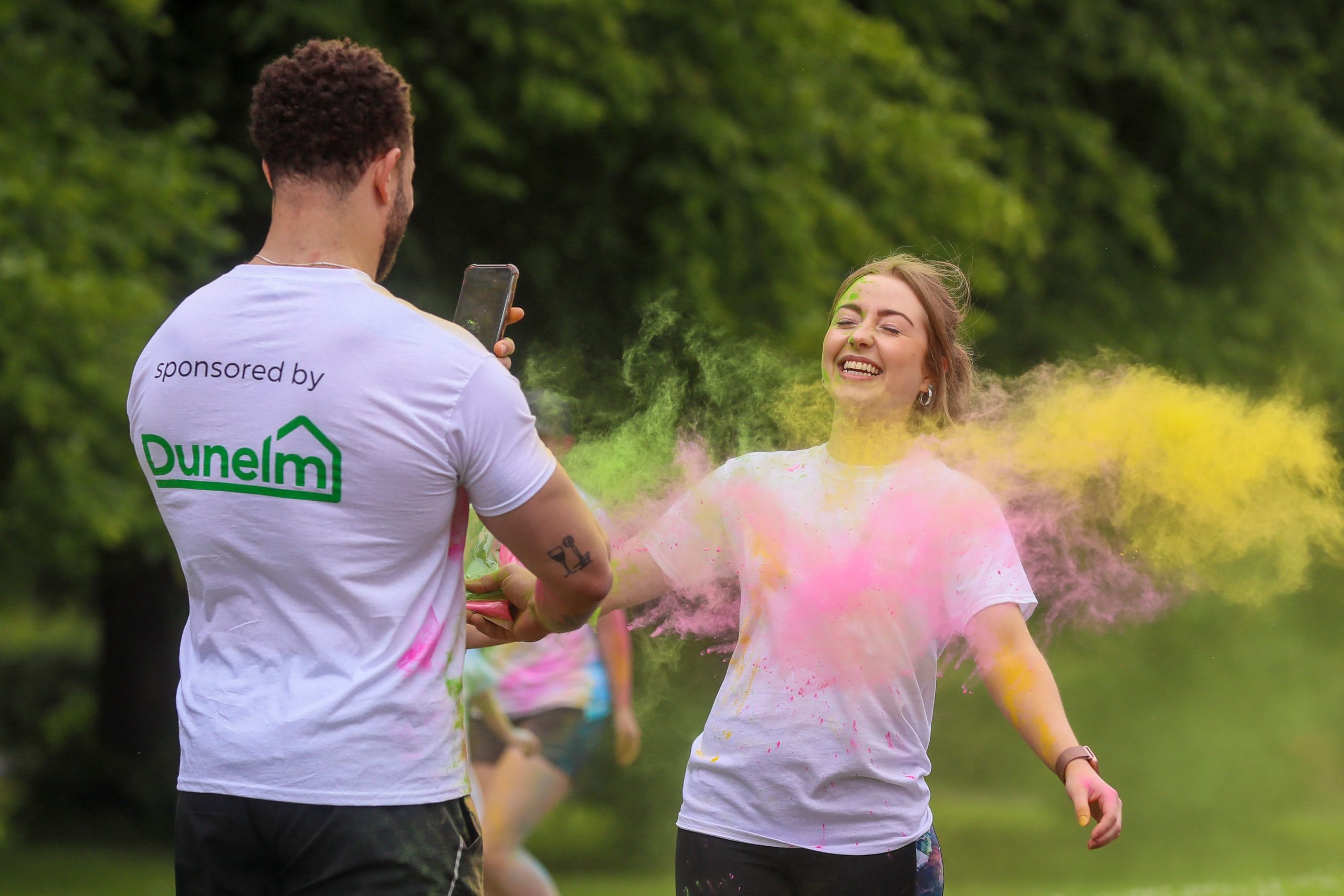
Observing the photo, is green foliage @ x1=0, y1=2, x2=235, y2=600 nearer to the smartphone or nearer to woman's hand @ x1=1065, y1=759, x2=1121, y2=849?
the smartphone

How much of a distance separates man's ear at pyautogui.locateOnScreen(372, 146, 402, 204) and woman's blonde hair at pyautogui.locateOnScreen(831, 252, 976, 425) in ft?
4.16

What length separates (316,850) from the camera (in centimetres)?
206

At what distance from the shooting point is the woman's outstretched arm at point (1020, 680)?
2.67 m

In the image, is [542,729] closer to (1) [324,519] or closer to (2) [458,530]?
(2) [458,530]

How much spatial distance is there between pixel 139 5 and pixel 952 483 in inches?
236

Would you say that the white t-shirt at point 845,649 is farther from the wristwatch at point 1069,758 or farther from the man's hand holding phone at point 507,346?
the man's hand holding phone at point 507,346

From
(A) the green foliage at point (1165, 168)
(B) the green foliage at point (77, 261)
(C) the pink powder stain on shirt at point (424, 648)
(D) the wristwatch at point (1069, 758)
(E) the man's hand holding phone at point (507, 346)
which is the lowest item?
(D) the wristwatch at point (1069, 758)

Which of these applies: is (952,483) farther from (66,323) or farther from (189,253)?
(189,253)

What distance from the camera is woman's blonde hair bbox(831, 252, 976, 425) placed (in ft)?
10.2

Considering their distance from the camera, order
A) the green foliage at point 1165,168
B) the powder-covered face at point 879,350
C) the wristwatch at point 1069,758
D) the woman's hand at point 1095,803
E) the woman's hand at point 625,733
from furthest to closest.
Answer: the green foliage at point 1165,168, the woman's hand at point 625,733, the powder-covered face at point 879,350, the wristwatch at point 1069,758, the woman's hand at point 1095,803

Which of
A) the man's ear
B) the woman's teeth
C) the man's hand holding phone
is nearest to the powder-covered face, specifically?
the woman's teeth

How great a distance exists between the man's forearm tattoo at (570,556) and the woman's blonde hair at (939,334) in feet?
3.88

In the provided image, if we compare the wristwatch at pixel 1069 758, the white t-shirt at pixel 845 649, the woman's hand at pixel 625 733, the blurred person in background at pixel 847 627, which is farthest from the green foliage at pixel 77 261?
the wristwatch at pixel 1069 758

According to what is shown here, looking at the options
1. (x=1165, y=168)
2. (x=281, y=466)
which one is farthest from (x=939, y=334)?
(x=1165, y=168)
